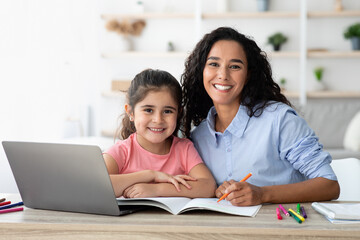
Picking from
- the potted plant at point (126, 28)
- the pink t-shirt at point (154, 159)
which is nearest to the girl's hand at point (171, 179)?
the pink t-shirt at point (154, 159)

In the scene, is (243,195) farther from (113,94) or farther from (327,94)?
(113,94)

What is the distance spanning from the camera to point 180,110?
5.47 feet

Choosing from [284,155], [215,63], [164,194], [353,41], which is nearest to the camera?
[164,194]

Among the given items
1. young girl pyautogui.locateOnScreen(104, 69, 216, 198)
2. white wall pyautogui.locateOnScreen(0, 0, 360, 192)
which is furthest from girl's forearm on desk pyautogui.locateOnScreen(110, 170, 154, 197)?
white wall pyautogui.locateOnScreen(0, 0, 360, 192)

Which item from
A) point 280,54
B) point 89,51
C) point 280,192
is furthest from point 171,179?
point 89,51

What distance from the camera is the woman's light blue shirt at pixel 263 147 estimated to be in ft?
4.89

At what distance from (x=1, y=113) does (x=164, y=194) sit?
239cm

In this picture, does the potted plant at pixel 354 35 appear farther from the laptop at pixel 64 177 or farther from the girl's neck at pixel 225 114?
the laptop at pixel 64 177

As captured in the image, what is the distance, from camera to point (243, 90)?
172cm

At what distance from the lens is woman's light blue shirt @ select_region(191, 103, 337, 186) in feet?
4.89

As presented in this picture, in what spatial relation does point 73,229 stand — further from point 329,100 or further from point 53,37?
point 329,100

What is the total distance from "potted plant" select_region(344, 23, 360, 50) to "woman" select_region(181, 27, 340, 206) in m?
3.22

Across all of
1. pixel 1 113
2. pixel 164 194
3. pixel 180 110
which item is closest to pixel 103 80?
pixel 1 113

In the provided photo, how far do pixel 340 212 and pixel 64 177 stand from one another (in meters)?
0.66
